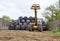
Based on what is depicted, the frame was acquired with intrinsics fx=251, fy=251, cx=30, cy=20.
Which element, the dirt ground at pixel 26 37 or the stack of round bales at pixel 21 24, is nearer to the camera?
the dirt ground at pixel 26 37

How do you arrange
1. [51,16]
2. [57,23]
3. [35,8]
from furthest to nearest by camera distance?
1. [51,16]
2. [57,23]
3. [35,8]

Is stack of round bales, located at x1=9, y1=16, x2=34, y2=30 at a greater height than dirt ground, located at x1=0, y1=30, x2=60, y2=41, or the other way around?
dirt ground, located at x1=0, y1=30, x2=60, y2=41

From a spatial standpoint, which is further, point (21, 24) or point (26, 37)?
point (21, 24)

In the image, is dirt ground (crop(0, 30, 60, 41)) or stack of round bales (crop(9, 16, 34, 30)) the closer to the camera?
dirt ground (crop(0, 30, 60, 41))

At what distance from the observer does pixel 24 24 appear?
1118 inches

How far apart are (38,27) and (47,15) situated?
2155 centimetres

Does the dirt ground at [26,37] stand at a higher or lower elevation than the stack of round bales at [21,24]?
higher

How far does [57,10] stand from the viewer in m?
45.1

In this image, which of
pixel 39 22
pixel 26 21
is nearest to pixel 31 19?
pixel 26 21

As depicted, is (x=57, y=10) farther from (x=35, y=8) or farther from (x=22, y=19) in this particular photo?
(x=35, y=8)

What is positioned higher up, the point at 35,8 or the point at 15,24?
the point at 35,8

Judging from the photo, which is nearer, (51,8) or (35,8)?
(35,8)

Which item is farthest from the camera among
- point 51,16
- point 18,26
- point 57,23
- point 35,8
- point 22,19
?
point 51,16

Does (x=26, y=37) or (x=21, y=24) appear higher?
(x=26, y=37)
